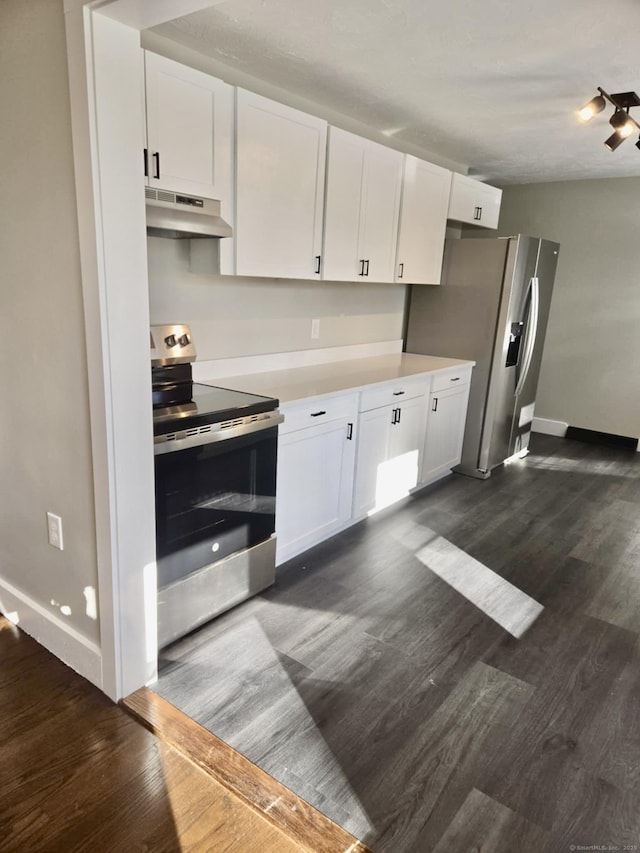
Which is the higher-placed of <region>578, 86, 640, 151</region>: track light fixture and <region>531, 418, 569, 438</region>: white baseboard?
<region>578, 86, 640, 151</region>: track light fixture

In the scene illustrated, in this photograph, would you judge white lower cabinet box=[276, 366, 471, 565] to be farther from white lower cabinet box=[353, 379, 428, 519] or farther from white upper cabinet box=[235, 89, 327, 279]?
Answer: white upper cabinet box=[235, 89, 327, 279]

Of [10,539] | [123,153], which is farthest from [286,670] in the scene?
[123,153]

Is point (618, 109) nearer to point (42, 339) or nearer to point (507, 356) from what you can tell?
point (507, 356)

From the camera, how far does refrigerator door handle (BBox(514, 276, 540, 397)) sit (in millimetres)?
4336

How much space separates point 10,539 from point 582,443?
199 inches

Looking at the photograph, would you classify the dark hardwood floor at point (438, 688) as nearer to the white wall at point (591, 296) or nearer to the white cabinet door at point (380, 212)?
the white cabinet door at point (380, 212)

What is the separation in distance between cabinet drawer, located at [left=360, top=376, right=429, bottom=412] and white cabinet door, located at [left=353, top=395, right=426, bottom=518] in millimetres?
36

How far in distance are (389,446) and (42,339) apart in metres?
2.16

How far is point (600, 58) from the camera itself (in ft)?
8.02

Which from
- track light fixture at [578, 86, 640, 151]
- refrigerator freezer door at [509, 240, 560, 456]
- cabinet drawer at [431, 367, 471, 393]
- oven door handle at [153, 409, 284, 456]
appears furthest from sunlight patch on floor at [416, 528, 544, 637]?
track light fixture at [578, 86, 640, 151]

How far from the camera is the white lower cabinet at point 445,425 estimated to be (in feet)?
12.9

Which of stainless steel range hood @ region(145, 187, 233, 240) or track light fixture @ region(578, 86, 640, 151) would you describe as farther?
track light fixture @ region(578, 86, 640, 151)

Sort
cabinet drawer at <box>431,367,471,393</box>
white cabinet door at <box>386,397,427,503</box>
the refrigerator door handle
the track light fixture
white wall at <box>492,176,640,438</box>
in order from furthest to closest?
white wall at <box>492,176,640,438</box>
the refrigerator door handle
cabinet drawer at <box>431,367,471,393</box>
white cabinet door at <box>386,397,427,503</box>
the track light fixture

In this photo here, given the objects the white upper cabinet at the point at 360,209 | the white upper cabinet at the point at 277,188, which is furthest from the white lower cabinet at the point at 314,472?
the white upper cabinet at the point at 360,209
